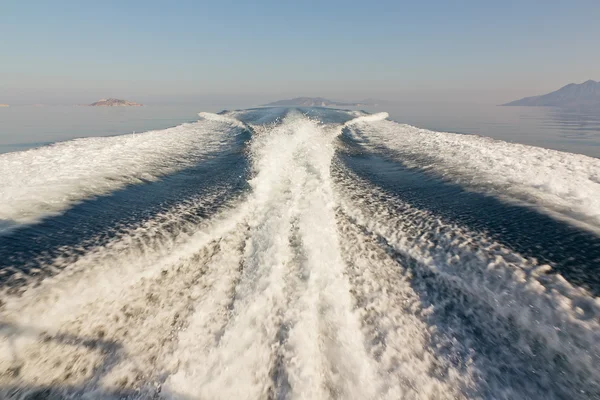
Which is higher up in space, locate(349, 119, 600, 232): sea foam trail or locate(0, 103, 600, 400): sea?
locate(349, 119, 600, 232): sea foam trail

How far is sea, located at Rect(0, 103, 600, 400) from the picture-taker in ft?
6.47

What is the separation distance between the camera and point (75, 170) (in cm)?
586

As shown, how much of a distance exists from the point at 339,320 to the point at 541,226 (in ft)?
9.10

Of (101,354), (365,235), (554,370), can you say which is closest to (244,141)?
(365,235)

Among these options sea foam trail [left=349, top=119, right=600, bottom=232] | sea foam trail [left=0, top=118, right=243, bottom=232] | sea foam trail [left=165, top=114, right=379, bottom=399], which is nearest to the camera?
sea foam trail [left=165, top=114, right=379, bottom=399]

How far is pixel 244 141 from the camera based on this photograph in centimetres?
1007

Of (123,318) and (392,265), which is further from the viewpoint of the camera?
(392,265)

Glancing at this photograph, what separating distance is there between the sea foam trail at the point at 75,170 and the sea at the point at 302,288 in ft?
0.20

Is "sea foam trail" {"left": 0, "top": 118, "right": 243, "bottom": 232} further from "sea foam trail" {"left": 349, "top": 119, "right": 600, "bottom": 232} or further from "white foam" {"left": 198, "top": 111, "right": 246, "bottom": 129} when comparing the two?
"sea foam trail" {"left": 349, "top": 119, "right": 600, "bottom": 232}

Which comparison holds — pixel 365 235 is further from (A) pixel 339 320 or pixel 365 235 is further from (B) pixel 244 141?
(B) pixel 244 141

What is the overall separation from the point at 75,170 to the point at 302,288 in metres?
5.57

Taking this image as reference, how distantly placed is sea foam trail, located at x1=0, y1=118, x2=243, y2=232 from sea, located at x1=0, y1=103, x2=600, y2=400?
61mm

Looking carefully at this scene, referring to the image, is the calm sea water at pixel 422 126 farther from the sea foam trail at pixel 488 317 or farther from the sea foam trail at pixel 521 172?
the sea foam trail at pixel 488 317

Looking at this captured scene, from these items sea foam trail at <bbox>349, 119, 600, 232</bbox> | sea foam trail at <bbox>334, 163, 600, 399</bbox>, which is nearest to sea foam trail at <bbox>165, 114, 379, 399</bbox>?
sea foam trail at <bbox>334, 163, 600, 399</bbox>
